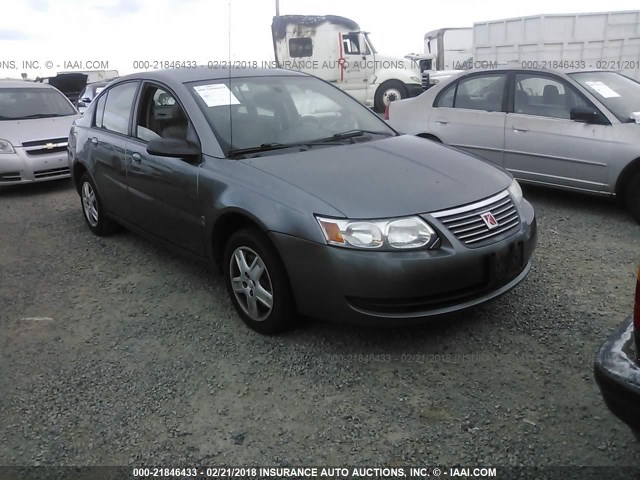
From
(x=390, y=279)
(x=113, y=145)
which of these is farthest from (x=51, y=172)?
(x=390, y=279)

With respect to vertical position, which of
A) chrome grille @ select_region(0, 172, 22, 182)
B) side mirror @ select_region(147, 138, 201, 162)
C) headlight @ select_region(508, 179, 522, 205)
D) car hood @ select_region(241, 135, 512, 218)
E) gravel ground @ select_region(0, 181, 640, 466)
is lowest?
gravel ground @ select_region(0, 181, 640, 466)

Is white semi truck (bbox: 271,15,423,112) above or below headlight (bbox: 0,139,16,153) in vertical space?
above

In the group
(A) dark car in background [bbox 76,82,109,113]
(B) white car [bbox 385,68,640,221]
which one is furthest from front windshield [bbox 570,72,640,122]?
(A) dark car in background [bbox 76,82,109,113]

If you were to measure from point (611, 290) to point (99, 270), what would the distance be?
3.83m

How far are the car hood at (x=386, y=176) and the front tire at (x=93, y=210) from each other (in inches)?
95.0

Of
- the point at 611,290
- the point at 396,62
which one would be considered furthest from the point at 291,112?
the point at 396,62

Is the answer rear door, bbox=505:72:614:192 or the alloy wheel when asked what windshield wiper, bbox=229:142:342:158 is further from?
rear door, bbox=505:72:614:192

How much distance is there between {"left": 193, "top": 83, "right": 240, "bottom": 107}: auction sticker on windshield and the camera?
396 centimetres

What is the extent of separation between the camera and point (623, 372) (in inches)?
78.2

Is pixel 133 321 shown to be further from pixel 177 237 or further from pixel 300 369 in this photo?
pixel 300 369

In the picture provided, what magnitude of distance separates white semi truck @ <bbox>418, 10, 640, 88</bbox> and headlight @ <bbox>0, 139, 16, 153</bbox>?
9.74 m

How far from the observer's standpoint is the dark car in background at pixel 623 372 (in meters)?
1.94

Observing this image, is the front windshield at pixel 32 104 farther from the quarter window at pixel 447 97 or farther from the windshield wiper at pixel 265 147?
the windshield wiper at pixel 265 147

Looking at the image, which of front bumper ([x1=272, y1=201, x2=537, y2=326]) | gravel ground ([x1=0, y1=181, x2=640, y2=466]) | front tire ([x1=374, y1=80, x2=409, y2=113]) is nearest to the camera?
gravel ground ([x1=0, y1=181, x2=640, y2=466])
